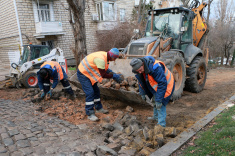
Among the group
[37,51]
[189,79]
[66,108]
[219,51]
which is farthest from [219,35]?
[66,108]

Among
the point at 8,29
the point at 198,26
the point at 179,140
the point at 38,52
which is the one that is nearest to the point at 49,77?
the point at 38,52

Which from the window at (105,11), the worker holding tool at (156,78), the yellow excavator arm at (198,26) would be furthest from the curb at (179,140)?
the window at (105,11)

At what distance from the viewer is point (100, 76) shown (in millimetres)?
4500

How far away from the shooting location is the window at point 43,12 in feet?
46.7

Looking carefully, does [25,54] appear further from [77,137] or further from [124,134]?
[124,134]

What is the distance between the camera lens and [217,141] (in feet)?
10.2

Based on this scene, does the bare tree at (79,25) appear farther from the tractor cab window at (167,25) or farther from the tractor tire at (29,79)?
the tractor cab window at (167,25)

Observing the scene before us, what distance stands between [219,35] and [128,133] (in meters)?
19.7

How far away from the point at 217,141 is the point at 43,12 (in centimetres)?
1483

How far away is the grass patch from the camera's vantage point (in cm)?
289

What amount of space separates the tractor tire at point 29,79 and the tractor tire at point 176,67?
228 inches

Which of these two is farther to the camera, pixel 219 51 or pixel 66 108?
pixel 219 51

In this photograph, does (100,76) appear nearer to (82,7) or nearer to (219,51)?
(82,7)

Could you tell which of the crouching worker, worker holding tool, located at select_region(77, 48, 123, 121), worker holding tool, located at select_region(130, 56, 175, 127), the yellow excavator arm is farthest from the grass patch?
the yellow excavator arm
